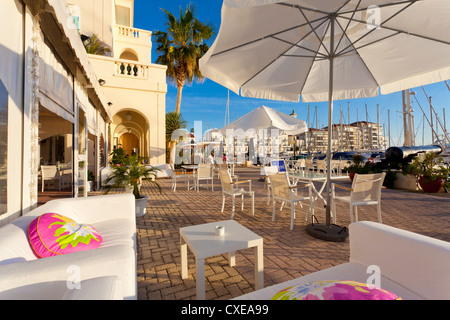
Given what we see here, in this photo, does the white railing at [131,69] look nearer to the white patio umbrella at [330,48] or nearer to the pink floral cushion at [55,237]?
the white patio umbrella at [330,48]

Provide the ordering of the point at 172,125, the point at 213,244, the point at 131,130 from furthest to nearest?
the point at 131,130, the point at 172,125, the point at 213,244

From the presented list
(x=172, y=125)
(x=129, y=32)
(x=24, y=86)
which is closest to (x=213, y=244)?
(x=24, y=86)

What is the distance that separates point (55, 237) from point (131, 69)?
10.2 m

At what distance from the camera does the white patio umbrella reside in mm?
2586

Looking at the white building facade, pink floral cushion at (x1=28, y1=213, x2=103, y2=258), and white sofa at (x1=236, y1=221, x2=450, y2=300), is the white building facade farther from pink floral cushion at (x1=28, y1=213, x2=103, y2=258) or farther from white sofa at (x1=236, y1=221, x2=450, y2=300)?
white sofa at (x1=236, y1=221, x2=450, y2=300)

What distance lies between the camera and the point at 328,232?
319cm

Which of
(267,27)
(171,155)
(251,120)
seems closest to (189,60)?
(171,155)

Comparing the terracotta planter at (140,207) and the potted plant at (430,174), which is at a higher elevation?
the potted plant at (430,174)

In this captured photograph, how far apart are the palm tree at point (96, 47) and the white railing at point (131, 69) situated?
1.93 metres

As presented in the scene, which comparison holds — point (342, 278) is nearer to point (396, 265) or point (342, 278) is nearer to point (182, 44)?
point (396, 265)

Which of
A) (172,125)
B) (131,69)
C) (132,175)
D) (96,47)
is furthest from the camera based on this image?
(172,125)

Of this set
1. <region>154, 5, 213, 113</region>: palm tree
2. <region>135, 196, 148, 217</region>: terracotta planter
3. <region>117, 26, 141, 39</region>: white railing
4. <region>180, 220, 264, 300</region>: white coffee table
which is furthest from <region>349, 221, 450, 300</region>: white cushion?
<region>117, 26, 141, 39</region>: white railing

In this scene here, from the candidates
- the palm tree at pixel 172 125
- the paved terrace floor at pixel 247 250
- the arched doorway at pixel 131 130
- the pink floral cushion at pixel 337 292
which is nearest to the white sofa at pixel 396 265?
the pink floral cushion at pixel 337 292

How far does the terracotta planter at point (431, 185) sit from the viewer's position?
6.43 metres
